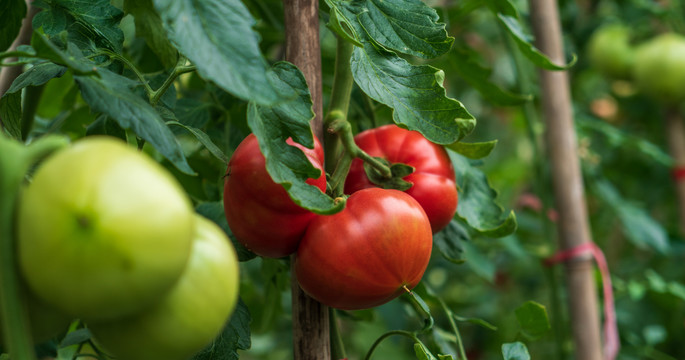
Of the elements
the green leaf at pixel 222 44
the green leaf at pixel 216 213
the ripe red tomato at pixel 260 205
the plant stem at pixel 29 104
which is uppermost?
the green leaf at pixel 222 44

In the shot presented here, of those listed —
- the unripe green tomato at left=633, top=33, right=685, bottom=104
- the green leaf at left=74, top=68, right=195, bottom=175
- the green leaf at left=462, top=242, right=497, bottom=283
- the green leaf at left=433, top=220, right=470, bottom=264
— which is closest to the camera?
the green leaf at left=74, top=68, right=195, bottom=175

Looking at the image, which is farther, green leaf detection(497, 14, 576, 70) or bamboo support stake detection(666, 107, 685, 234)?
bamboo support stake detection(666, 107, 685, 234)

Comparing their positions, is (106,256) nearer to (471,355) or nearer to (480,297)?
(471,355)

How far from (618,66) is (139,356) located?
1663mm

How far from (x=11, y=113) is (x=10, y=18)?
15 cm

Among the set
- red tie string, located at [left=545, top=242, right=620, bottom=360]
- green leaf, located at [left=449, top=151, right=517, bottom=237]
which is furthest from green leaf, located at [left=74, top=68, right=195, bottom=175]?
red tie string, located at [left=545, top=242, right=620, bottom=360]

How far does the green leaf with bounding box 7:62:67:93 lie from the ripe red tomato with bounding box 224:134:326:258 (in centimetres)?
15

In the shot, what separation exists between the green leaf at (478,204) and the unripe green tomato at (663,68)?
1114 millimetres

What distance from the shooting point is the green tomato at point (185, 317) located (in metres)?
0.33

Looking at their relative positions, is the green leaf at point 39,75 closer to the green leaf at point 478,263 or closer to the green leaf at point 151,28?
the green leaf at point 151,28

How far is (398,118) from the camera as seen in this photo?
51 cm

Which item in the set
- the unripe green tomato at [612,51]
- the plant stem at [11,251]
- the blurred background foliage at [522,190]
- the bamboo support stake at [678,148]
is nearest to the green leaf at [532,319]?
the blurred background foliage at [522,190]

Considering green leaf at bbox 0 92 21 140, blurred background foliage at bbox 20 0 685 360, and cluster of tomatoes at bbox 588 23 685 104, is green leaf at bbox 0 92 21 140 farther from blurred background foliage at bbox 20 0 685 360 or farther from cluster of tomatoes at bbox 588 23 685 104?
cluster of tomatoes at bbox 588 23 685 104

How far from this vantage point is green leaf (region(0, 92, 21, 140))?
490mm
